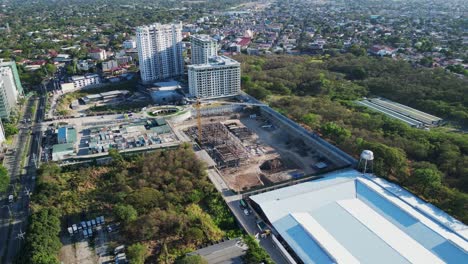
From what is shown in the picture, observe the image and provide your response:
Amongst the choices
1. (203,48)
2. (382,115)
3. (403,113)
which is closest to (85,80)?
(203,48)

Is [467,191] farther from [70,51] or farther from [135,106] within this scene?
[70,51]

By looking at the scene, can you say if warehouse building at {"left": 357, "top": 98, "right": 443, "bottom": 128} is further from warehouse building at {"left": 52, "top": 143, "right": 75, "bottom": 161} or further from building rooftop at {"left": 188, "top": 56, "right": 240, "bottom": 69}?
warehouse building at {"left": 52, "top": 143, "right": 75, "bottom": 161}

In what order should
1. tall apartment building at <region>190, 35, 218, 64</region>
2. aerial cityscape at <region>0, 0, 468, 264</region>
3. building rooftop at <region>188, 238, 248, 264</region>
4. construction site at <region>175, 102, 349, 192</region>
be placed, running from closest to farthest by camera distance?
1. building rooftop at <region>188, 238, 248, 264</region>
2. aerial cityscape at <region>0, 0, 468, 264</region>
3. construction site at <region>175, 102, 349, 192</region>
4. tall apartment building at <region>190, 35, 218, 64</region>

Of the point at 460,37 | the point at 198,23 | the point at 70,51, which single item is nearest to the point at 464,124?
the point at 460,37

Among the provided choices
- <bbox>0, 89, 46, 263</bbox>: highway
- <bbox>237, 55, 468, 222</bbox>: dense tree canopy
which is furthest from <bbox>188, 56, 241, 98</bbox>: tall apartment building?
<bbox>0, 89, 46, 263</bbox>: highway

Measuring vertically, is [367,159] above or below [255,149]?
above

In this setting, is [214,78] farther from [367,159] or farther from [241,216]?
[241,216]
